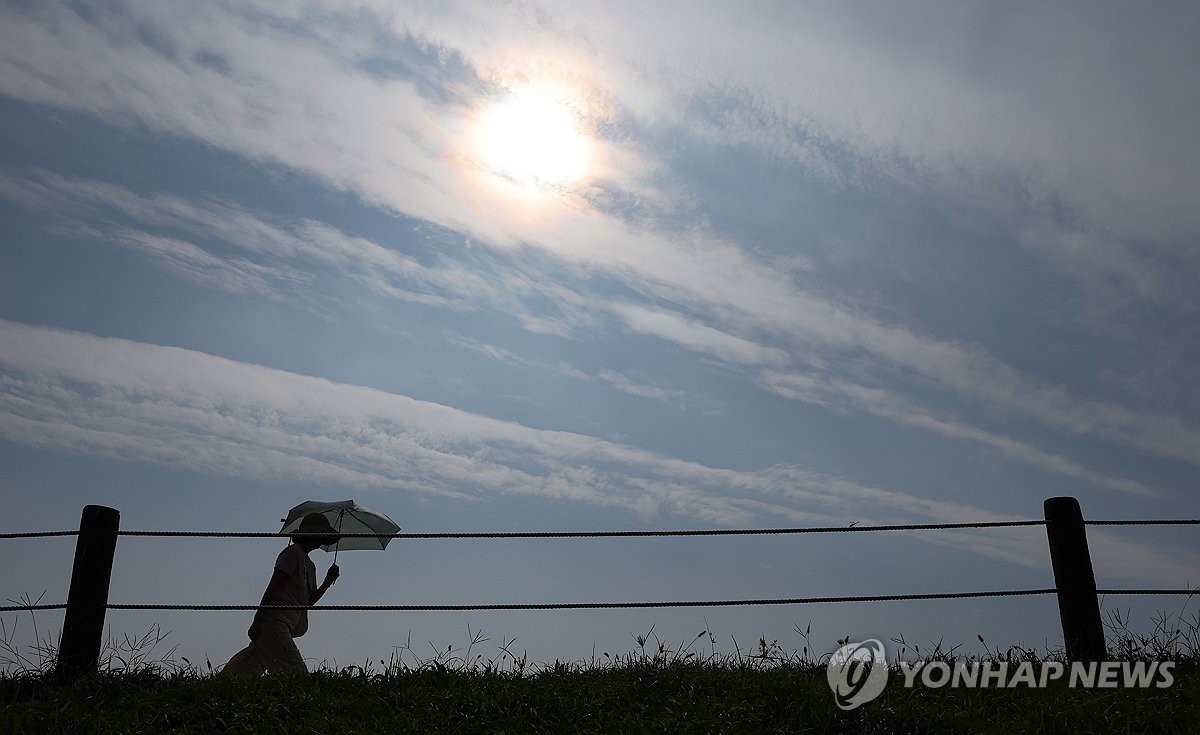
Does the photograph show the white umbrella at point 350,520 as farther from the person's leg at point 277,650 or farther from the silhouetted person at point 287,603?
the person's leg at point 277,650

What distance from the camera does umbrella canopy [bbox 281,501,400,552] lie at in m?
9.05

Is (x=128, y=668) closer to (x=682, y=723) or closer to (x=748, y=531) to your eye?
(x=682, y=723)

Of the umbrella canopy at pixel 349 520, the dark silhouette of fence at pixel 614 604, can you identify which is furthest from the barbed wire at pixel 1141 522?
the umbrella canopy at pixel 349 520

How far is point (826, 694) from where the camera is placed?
6.21m

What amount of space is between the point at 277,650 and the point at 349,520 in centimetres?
156

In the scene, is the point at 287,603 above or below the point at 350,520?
below

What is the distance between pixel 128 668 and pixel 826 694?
5.04 m

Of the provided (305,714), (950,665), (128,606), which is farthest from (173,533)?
(950,665)

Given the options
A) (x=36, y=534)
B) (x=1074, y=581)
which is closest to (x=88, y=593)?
(x=36, y=534)

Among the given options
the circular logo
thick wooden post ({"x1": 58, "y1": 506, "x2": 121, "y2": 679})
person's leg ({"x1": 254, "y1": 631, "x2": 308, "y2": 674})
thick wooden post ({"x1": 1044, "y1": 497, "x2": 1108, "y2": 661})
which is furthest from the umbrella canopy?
thick wooden post ({"x1": 1044, "y1": 497, "x2": 1108, "y2": 661})

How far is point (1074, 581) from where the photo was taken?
7.30m

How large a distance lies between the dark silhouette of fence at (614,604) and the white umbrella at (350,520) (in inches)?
67.2

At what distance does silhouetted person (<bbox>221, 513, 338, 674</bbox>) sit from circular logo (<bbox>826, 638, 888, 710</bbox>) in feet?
14.4

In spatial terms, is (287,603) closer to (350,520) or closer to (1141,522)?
(350,520)
